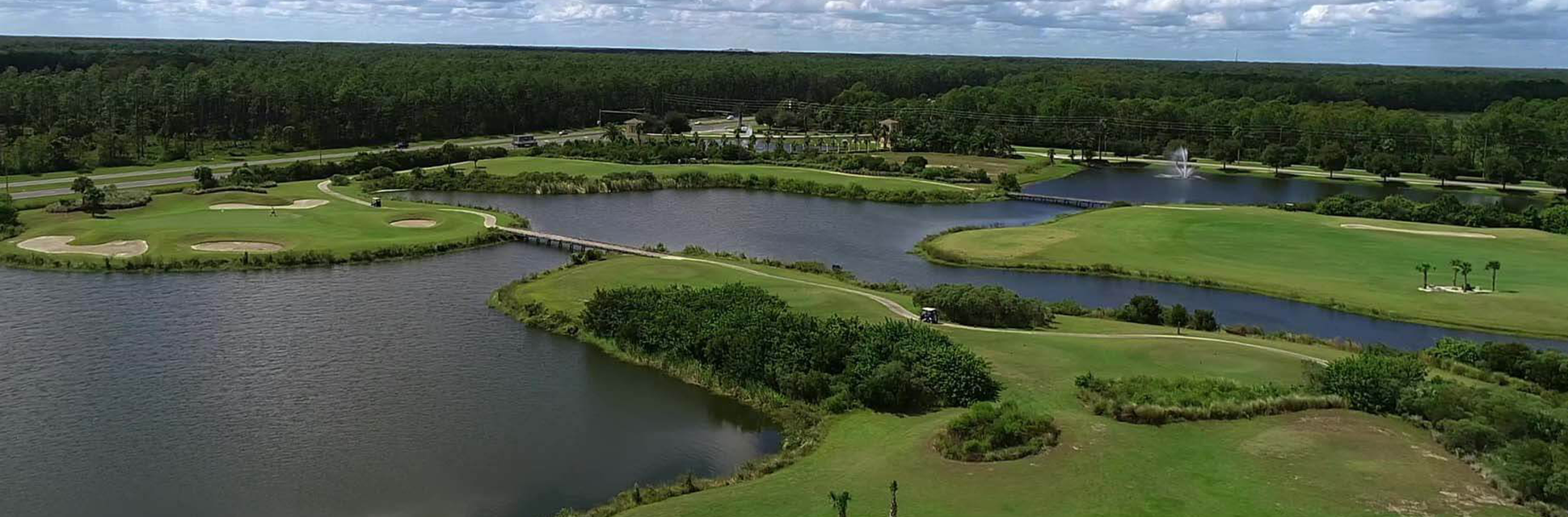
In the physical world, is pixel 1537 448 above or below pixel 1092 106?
below

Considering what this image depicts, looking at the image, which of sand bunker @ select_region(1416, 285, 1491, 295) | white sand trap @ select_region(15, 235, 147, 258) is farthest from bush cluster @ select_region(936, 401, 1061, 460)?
white sand trap @ select_region(15, 235, 147, 258)

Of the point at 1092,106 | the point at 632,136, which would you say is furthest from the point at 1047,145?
the point at 632,136

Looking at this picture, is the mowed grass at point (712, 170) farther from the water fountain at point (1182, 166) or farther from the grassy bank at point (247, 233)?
the water fountain at point (1182, 166)

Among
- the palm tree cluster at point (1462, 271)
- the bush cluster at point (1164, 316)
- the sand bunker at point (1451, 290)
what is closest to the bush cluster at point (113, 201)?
the bush cluster at point (1164, 316)

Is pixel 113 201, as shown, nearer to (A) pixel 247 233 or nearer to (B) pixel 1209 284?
(A) pixel 247 233

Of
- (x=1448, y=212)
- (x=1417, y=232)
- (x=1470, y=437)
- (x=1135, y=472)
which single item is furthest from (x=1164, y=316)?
(x=1448, y=212)

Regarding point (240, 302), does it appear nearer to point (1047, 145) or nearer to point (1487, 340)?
point (1487, 340)
